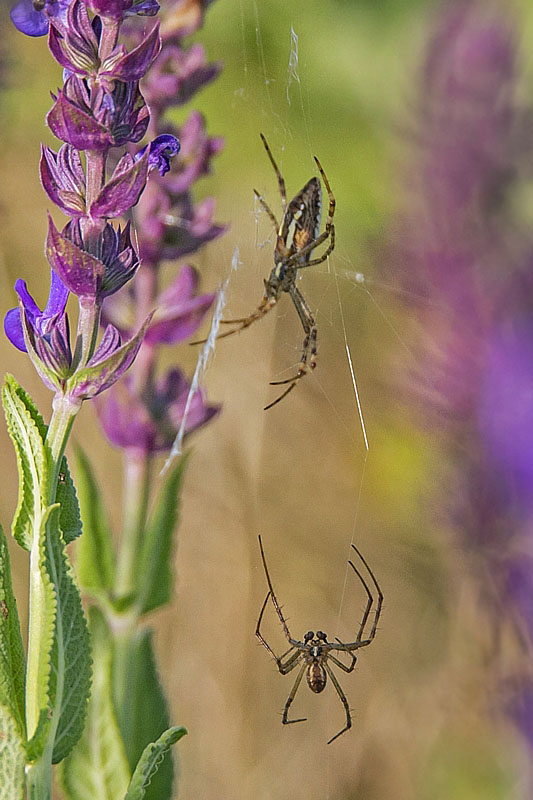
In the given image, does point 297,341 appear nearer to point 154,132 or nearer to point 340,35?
point 154,132

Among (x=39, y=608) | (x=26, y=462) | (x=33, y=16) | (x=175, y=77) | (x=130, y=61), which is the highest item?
(x=175, y=77)

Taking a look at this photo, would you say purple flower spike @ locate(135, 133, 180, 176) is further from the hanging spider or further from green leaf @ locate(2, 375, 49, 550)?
the hanging spider

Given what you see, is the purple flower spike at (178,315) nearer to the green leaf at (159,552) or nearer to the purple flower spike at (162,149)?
the green leaf at (159,552)

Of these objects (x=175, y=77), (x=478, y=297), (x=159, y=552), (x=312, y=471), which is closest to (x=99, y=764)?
(x=159, y=552)

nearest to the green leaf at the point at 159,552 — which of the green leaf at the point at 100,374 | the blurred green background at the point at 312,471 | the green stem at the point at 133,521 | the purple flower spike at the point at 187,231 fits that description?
the green stem at the point at 133,521

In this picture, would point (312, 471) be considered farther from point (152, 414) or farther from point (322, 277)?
point (152, 414)

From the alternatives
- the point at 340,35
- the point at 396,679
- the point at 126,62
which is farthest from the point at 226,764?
the point at 340,35

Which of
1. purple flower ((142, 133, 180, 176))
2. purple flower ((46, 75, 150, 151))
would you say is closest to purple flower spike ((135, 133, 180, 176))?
purple flower ((142, 133, 180, 176))
